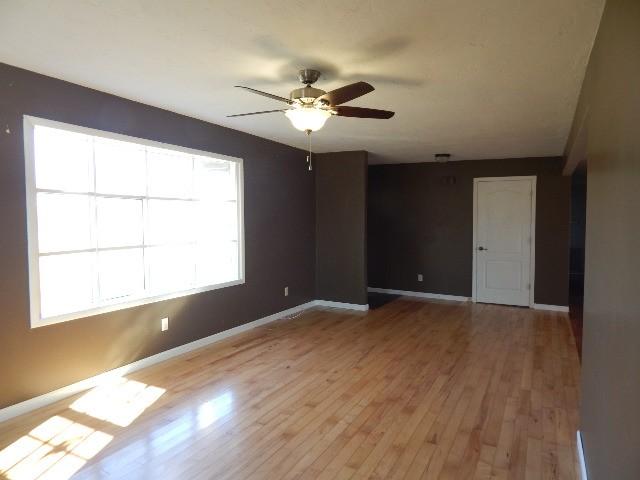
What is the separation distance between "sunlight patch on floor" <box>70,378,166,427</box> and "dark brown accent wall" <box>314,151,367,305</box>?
3431 mm

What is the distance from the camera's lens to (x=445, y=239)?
710 cm

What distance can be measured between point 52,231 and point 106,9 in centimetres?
192

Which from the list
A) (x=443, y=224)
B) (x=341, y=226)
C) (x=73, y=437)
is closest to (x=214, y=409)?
(x=73, y=437)

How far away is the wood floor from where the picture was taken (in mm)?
2314

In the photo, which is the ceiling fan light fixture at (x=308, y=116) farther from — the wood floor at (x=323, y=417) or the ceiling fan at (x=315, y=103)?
the wood floor at (x=323, y=417)

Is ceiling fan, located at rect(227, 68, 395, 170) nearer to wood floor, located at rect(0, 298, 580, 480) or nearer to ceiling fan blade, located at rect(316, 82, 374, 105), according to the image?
ceiling fan blade, located at rect(316, 82, 374, 105)

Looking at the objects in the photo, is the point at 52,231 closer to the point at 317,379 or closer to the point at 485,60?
the point at 317,379

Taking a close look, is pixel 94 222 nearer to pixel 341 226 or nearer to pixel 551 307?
pixel 341 226

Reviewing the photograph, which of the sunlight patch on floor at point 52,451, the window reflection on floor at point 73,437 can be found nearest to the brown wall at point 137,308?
the window reflection on floor at point 73,437

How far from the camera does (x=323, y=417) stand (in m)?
2.88

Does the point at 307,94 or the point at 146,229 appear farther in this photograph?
the point at 146,229

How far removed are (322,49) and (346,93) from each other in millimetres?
281

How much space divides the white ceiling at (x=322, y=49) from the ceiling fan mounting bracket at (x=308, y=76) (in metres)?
0.05

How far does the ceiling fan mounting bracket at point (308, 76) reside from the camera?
8.80 feet
